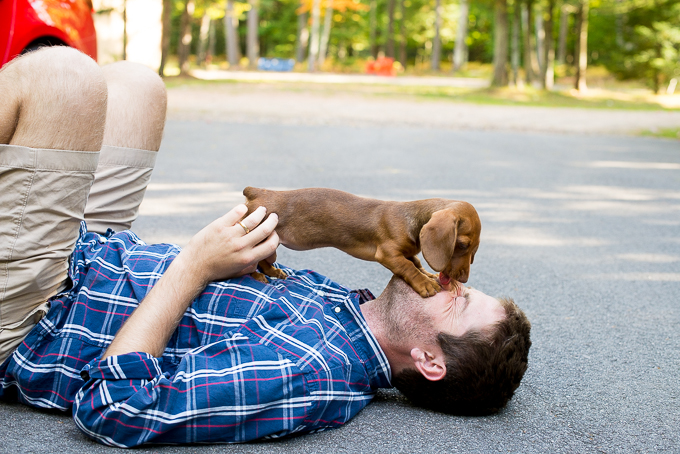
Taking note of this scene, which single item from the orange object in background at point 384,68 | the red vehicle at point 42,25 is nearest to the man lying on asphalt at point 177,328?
the red vehicle at point 42,25

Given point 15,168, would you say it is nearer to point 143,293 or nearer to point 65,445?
point 143,293

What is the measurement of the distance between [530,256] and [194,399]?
323 cm

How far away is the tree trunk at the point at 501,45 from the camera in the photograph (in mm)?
22062

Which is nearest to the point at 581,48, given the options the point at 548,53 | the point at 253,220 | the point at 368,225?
the point at 548,53

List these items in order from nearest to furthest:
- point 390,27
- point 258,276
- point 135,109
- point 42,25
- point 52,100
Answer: point 52,100 < point 258,276 < point 135,109 < point 42,25 < point 390,27

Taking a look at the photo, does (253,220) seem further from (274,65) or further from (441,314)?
(274,65)

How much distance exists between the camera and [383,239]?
2.86 m

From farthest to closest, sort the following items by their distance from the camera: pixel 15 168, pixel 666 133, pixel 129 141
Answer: pixel 666 133 → pixel 129 141 → pixel 15 168

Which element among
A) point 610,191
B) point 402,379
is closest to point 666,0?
point 610,191

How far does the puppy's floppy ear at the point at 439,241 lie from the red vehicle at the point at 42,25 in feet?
12.3

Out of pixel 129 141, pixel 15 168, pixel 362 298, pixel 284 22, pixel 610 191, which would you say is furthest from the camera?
pixel 284 22

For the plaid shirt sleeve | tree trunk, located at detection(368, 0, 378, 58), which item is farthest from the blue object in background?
the plaid shirt sleeve

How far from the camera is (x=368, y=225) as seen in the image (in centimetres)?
290

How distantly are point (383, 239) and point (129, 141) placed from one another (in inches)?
53.3
